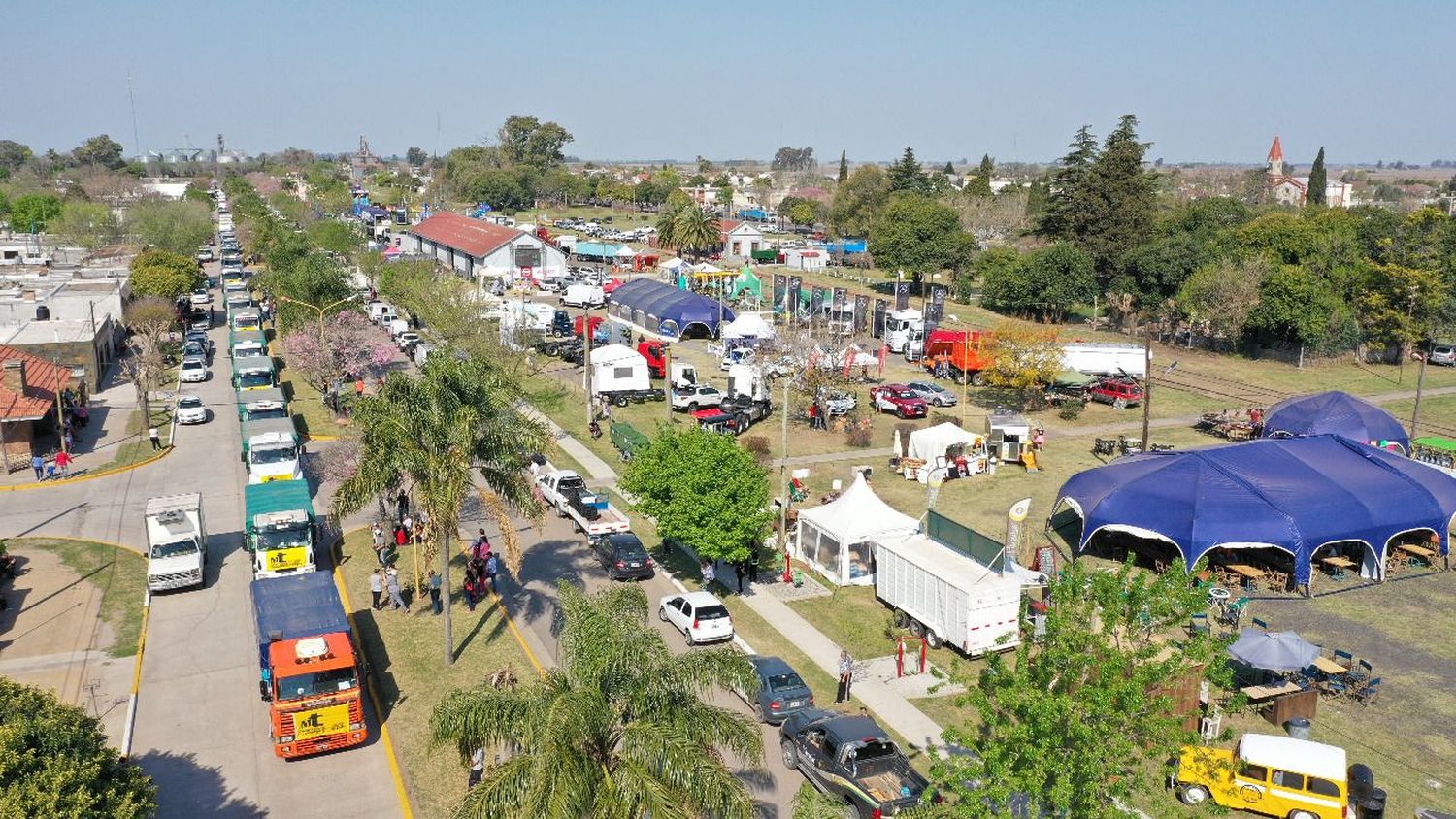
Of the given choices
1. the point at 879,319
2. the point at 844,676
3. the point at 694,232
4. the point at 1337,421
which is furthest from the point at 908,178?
the point at 844,676

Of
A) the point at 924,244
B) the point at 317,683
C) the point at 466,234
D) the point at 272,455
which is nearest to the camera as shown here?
the point at 317,683

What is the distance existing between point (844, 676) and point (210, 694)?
42.6 ft

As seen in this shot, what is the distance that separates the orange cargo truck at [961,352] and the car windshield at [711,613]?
2640 cm

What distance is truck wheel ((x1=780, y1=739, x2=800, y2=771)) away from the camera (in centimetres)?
1853

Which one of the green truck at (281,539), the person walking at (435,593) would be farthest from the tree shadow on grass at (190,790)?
the green truck at (281,539)

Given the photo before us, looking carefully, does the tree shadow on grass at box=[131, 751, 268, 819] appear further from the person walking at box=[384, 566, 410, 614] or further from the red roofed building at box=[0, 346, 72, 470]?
the red roofed building at box=[0, 346, 72, 470]

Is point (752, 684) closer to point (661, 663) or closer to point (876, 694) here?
point (661, 663)

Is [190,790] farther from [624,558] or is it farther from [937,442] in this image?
[937,442]

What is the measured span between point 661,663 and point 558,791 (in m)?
2.21

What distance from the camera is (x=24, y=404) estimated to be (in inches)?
1478

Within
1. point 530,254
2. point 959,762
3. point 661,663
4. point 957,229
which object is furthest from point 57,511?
point 957,229

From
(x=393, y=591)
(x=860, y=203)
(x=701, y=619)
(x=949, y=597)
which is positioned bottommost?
(x=393, y=591)

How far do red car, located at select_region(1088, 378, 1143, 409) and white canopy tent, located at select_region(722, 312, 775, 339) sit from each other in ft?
53.7

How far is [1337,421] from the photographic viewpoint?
38969 mm
